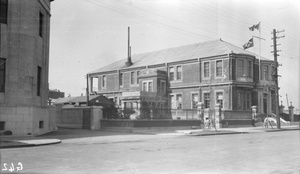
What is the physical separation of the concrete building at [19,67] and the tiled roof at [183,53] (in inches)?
1000

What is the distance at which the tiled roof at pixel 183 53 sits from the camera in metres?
42.9

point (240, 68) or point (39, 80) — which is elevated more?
point (240, 68)

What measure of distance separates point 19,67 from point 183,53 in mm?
30879

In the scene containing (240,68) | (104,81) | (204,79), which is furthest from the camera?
(104,81)

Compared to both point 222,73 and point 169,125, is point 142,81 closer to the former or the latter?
point 222,73

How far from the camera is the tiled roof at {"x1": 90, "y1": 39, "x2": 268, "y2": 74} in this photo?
1688 inches

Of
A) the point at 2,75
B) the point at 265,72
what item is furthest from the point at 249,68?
the point at 2,75

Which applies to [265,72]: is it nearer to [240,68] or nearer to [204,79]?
[240,68]

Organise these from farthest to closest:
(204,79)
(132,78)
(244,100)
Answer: (132,78)
(204,79)
(244,100)

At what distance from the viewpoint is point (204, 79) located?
1667 inches

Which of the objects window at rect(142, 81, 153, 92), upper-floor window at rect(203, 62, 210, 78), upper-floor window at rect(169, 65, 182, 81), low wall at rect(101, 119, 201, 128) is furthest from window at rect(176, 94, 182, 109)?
low wall at rect(101, 119, 201, 128)

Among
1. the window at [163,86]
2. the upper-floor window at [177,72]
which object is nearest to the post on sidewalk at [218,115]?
the upper-floor window at [177,72]

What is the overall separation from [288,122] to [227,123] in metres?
13.3

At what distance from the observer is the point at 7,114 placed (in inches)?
779
